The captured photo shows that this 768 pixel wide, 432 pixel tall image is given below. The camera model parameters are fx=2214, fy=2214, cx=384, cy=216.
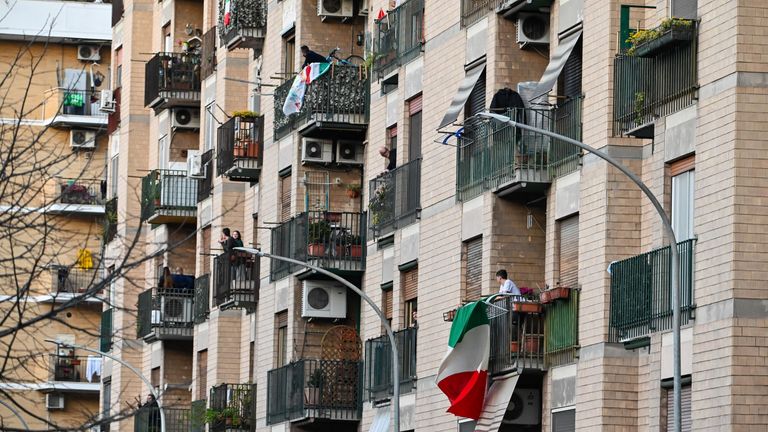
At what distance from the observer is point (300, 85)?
51.2m

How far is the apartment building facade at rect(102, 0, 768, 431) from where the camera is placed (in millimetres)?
30438

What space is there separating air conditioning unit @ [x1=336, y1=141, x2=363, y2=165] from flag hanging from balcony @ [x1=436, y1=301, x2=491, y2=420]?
43.3 ft

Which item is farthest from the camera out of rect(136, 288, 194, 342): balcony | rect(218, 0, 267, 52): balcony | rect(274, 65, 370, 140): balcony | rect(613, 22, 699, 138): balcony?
rect(136, 288, 194, 342): balcony

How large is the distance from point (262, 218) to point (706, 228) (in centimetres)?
2679

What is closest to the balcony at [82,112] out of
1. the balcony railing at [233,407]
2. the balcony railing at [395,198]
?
the balcony railing at [233,407]

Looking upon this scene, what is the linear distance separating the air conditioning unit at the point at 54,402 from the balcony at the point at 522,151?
48135 mm

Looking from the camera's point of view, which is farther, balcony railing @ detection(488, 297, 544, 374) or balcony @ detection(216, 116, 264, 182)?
balcony @ detection(216, 116, 264, 182)

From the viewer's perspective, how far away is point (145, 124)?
2830 inches

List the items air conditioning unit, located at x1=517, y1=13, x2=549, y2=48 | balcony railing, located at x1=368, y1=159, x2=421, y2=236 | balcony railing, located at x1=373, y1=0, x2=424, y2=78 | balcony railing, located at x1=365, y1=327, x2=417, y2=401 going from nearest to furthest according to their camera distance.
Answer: air conditioning unit, located at x1=517, y1=13, x2=549, y2=48, balcony railing, located at x1=365, y1=327, x2=417, y2=401, balcony railing, located at x1=368, y1=159, x2=421, y2=236, balcony railing, located at x1=373, y1=0, x2=424, y2=78

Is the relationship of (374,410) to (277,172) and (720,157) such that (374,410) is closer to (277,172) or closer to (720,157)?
(277,172)

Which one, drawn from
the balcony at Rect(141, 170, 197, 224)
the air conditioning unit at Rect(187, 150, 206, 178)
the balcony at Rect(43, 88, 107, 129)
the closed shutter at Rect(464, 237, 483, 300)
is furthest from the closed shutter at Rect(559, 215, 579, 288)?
the balcony at Rect(43, 88, 107, 129)

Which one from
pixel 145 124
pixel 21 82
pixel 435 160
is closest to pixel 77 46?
pixel 21 82

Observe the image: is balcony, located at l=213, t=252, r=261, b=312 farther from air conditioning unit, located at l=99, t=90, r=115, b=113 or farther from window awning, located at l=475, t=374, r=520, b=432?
air conditioning unit, located at l=99, t=90, r=115, b=113

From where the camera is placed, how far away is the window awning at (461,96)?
41344 mm
